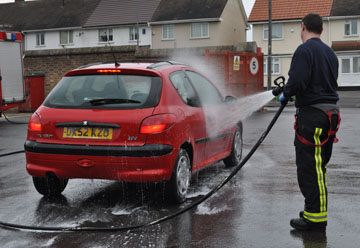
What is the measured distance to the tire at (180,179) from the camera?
5.73 metres

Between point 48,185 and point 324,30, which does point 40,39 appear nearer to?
point 324,30

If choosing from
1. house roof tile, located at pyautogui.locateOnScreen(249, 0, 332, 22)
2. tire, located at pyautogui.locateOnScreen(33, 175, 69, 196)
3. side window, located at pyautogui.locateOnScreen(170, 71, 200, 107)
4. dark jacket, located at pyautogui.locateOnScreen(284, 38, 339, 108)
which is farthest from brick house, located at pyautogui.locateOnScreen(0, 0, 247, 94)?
dark jacket, located at pyautogui.locateOnScreen(284, 38, 339, 108)

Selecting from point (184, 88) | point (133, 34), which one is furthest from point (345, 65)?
point (184, 88)

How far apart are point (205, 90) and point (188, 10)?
149 ft

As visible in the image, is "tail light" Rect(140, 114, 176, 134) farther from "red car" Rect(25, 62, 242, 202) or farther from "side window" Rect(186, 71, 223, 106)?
"side window" Rect(186, 71, 223, 106)

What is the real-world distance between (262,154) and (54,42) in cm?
5144

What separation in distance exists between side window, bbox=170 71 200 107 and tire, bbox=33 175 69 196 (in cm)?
177

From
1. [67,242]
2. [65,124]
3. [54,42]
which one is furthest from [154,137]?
[54,42]

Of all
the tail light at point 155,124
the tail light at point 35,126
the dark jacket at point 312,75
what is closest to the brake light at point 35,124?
the tail light at point 35,126

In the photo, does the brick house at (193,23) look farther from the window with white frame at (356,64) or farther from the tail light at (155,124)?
the tail light at (155,124)

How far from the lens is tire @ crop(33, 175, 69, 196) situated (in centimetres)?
629

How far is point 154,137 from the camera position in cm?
550

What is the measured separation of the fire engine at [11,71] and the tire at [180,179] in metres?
12.6

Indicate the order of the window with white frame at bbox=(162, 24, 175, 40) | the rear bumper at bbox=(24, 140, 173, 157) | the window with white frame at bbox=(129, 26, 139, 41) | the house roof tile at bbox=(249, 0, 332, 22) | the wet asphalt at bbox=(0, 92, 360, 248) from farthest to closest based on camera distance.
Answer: the window with white frame at bbox=(129, 26, 139, 41), the window with white frame at bbox=(162, 24, 175, 40), the house roof tile at bbox=(249, 0, 332, 22), the rear bumper at bbox=(24, 140, 173, 157), the wet asphalt at bbox=(0, 92, 360, 248)
